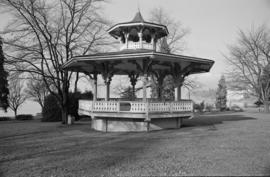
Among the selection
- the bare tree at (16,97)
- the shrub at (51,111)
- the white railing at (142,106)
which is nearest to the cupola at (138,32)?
the white railing at (142,106)

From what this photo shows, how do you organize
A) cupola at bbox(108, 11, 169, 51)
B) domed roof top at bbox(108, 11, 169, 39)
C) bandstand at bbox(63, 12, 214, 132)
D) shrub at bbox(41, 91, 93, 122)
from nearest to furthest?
1. bandstand at bbox(63, 12, 214, 132)
2. domed roof top at bbox(108, 11, 169, 39)
3. cupola at bbox(108, 11, 169, 51)
4. shrub at bbox(41, 91, 93, 122)

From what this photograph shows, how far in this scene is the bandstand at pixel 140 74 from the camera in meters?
11.7

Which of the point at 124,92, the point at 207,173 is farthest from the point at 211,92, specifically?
the point at 207,173

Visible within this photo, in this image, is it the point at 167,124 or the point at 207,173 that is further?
the point at 167,124

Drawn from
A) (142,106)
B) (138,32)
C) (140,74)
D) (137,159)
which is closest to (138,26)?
(138,32)

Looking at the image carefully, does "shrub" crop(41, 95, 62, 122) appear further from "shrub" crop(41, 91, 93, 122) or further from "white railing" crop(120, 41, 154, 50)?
"white railing" crop(120, 41, 154, 50)

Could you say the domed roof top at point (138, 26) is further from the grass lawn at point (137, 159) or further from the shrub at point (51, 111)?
the shrub at point (51, 111)

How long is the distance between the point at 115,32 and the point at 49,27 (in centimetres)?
737

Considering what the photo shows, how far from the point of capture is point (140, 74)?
13.3 metres

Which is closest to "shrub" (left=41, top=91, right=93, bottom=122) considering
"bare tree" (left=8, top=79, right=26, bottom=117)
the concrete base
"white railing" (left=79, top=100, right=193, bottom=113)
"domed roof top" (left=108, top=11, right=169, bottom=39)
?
"white railing" (left=79, top=100, right=193, bottom=113)

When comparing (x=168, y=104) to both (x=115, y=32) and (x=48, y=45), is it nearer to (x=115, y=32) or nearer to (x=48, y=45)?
(x=115, y=32)

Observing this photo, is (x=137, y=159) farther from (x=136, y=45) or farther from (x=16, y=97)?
(x=16, y=97)

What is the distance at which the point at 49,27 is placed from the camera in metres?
18.8

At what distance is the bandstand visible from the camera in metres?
11.7
